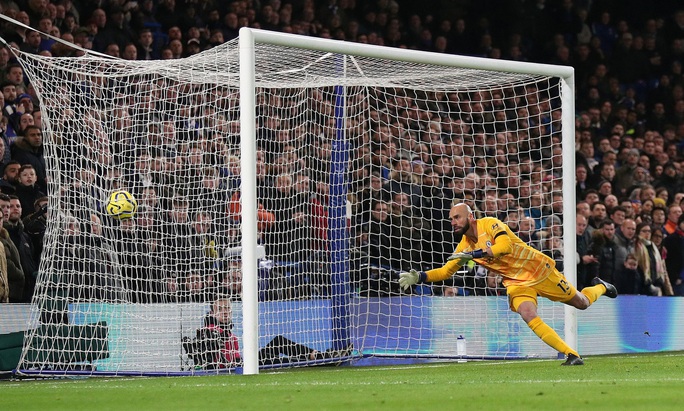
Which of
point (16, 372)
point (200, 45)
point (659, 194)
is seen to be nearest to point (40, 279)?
point (16, 372)

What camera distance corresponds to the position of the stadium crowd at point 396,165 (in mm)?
13211

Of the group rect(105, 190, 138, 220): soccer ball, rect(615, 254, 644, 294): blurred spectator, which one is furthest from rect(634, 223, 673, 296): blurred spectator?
rect(105, 190, 138, 220): soccer ball

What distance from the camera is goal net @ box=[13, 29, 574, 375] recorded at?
12602mm

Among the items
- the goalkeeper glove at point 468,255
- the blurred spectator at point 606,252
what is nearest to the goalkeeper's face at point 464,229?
the goalkeeper glove at point 468,255

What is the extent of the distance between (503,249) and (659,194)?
8671 mm

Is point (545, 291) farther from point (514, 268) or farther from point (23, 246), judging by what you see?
point (23, 246)

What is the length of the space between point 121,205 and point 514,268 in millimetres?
3917

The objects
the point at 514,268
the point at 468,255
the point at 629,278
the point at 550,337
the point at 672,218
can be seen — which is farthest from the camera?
the point at 672,218

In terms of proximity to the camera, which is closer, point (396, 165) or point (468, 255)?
point (468, 255)

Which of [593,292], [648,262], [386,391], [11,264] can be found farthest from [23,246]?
[648,262]

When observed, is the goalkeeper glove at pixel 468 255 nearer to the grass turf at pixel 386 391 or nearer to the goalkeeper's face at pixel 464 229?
the goalkeeper's face at pixel 464 229

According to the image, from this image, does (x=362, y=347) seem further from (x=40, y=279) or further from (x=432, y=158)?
(x=40, y=279)

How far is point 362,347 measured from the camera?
14.5m

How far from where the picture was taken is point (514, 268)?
12.2 metres
